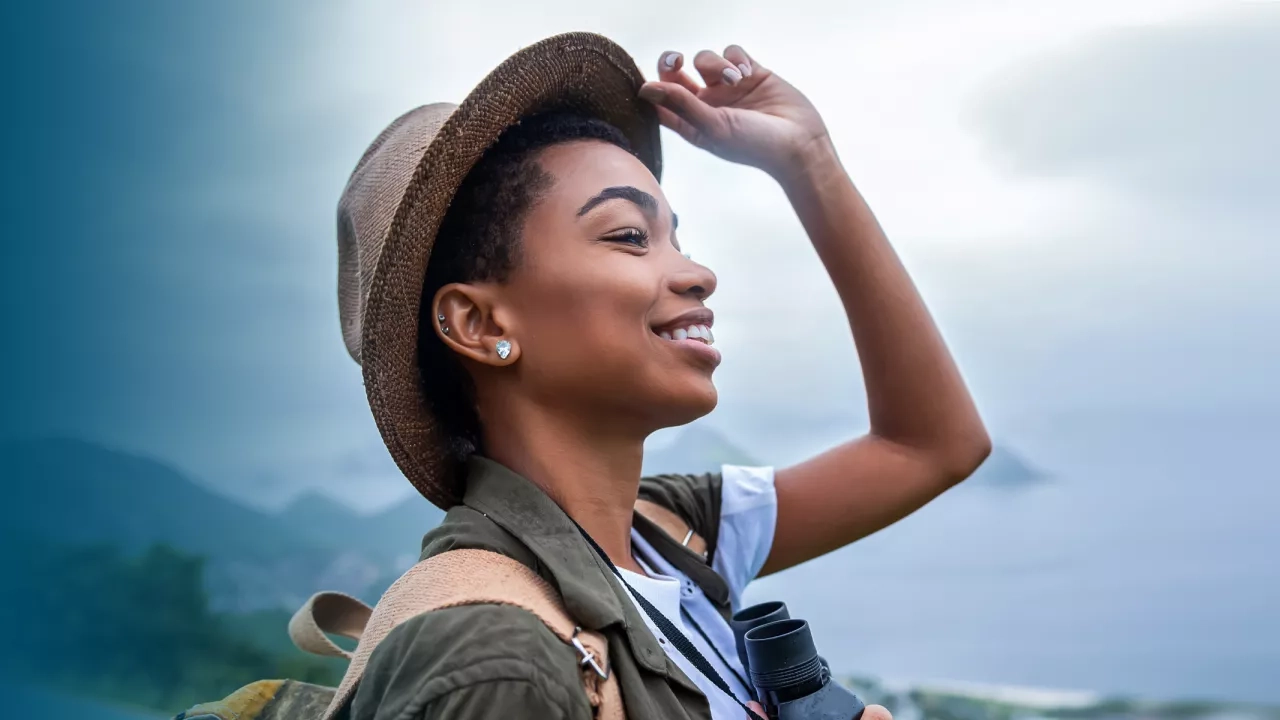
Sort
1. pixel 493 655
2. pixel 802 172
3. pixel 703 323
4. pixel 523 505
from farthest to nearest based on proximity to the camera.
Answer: pixel 802 172, pixel 703 323, pixel 523 505, pixel 493 655

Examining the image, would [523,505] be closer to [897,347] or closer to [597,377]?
[597,377]

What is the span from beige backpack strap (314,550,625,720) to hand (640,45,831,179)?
1.01 meters

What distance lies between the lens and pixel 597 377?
5.25 feet

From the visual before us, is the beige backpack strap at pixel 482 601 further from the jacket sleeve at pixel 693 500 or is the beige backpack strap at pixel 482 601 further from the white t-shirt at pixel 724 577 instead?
the jacket sleeve at pixel 693 500

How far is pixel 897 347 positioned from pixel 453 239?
0.94 m

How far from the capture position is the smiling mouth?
64.7 inches

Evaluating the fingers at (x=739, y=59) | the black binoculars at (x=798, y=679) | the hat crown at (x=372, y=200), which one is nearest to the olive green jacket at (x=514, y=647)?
the black binoculars at (x=798, y=679)

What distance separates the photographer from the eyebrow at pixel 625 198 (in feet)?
5.49

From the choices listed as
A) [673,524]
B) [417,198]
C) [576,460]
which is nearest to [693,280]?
[576,460]

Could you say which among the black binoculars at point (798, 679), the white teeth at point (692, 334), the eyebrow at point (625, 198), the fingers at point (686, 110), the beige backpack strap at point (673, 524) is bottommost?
the black binoculars at point (798, 679)

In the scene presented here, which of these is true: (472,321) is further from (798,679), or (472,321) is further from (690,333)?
(798,679)

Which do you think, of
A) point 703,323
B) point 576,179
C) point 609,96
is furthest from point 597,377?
point 609,96

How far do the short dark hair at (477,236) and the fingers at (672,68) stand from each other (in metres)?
0.26

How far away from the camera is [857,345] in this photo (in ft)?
6.98
